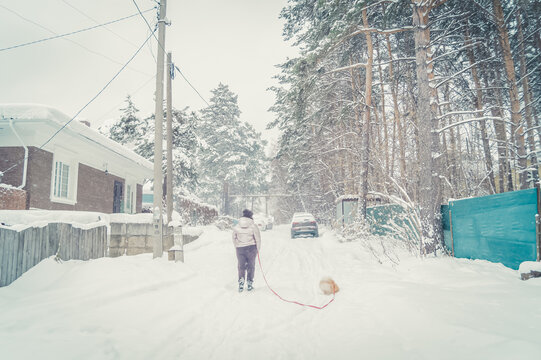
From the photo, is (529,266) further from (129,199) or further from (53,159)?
(129,199)

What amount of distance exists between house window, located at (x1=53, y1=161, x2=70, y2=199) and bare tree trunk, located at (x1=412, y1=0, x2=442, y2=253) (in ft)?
42.3

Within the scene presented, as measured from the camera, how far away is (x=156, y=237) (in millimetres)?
8375

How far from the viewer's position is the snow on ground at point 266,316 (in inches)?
126

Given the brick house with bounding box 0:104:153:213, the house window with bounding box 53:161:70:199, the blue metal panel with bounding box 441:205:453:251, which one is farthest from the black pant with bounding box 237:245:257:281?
the house window with bounding box 53:161:70:199

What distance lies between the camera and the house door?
1734 centimetres

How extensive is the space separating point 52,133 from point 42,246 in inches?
221

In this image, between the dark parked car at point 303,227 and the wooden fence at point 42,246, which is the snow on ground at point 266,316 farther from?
the dark parked car at point 303,227

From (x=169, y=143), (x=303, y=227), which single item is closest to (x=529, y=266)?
(x=169, y=143)

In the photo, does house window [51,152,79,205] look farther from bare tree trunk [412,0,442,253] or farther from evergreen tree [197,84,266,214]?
evergreen tree [197,84,266,214]

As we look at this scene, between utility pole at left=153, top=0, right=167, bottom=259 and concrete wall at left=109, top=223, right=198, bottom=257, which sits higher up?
utility pole at left=153, top=0, right=167, bottom=259

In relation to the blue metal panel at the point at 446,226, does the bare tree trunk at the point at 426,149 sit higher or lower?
higher

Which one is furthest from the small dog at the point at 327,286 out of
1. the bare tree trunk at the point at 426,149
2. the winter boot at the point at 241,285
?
the bare tree trunk at the point at 426,149

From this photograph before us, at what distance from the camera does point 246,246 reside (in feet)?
21.6

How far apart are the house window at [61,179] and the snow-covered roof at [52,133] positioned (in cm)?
77
